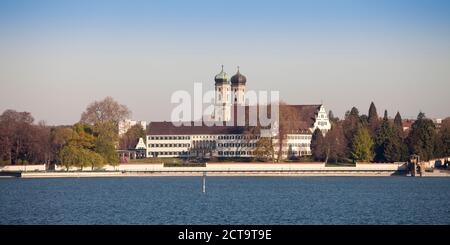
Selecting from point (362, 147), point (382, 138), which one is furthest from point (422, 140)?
point (362, 147)

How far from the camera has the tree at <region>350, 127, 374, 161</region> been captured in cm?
10725

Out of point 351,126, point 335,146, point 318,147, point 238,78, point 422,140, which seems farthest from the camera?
point 238,78

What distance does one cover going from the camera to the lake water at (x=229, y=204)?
45.7 metres

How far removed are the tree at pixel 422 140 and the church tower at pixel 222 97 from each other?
1578 inches

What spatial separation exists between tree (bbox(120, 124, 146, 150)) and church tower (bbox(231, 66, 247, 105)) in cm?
1589

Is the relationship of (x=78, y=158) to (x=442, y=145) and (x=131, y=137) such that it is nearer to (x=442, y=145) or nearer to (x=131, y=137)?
(x=442, y=145)

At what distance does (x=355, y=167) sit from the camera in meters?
103

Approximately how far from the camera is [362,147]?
107 meters

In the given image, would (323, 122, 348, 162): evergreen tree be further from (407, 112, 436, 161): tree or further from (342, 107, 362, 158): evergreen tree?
(407, 112, 436, 161): tree

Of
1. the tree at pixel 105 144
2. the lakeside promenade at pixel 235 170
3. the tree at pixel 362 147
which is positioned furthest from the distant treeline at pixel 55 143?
the tree at pixel 362 147

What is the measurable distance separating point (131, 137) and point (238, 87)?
17.6 m
